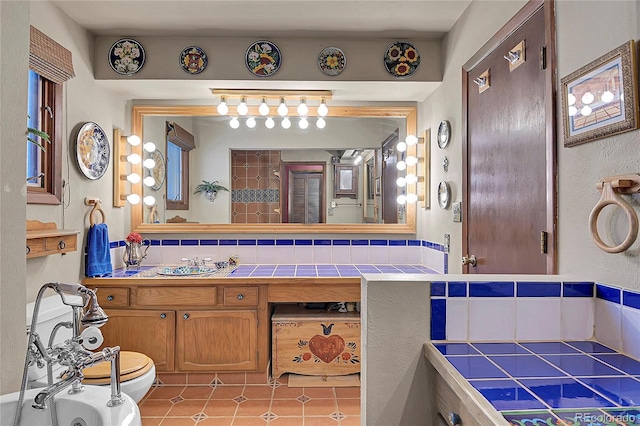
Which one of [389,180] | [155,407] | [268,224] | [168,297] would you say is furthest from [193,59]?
[155,407]

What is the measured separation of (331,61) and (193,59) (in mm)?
935

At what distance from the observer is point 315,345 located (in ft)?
8.38

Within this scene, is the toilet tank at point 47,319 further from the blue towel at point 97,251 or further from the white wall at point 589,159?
the white wall at point 589,159

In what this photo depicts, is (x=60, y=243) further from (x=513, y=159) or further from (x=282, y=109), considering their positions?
(x=513, y=159)

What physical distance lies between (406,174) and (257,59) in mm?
1444

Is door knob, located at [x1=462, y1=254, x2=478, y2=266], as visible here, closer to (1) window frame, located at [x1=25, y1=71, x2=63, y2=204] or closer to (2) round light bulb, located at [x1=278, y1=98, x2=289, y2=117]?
(2) round light bulb, located at [x1=278, y1=98, x2=289, y2=117]

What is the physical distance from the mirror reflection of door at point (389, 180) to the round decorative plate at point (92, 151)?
82.3 inches

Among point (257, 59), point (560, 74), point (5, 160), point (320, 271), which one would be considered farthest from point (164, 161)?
point (560, 74)

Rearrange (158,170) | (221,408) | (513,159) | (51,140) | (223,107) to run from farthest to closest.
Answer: (158,170) < (223,107) < (221,408) < (51,140) < (513,159)

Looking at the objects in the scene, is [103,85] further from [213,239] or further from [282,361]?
[282,361]

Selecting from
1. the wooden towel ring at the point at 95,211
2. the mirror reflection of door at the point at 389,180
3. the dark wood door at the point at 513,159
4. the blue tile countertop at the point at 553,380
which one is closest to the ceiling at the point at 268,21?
the mirror reflection of door at the point at 389,180

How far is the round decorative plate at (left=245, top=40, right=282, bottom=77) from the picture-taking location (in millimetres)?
2523

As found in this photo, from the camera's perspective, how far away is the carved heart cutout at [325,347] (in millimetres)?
2555

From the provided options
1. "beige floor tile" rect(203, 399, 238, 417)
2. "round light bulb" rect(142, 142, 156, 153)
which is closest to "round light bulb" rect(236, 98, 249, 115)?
"round light bulb" rect(142, 142, 156, 153)
